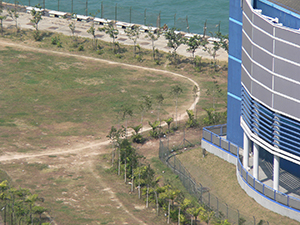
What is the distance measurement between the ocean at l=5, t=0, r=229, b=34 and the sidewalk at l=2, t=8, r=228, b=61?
7.80 meters

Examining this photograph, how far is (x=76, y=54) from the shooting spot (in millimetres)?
94875

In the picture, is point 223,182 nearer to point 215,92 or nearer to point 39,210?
point 39,210

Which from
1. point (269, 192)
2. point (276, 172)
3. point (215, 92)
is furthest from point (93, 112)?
point (276, 172)

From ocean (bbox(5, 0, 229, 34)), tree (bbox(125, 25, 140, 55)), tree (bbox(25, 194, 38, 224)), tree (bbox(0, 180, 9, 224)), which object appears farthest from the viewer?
ocean (bbox(5, 0, 229, 34))

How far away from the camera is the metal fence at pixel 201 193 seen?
4822 centimetres

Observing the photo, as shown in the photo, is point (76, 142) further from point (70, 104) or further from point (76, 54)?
point (76, 54)

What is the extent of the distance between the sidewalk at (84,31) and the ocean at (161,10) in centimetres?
780

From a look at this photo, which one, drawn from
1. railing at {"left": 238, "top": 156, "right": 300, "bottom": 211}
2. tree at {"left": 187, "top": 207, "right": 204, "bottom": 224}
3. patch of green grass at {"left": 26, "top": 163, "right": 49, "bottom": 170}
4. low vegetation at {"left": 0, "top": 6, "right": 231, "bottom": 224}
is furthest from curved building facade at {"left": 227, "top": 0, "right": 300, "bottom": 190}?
patch of green grass at {"left": 26, "top": 163, "right": 49, "bottom": 170}

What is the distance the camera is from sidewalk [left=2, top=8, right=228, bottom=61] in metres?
96.1

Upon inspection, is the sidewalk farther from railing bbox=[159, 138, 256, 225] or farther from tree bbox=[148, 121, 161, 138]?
railing bbox=[159, 138, 256, 225]

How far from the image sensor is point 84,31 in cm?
10619

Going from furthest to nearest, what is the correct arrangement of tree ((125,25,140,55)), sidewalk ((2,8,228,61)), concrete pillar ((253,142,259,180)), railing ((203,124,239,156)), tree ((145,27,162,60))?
1. sidewalk ((2,8,228,61))
2. tree ((125,25,140,55))
3. tree ((145,27,162,60))
4. railing ((203,124,239,156))
5. concrete pillar ((253,142,259,180))

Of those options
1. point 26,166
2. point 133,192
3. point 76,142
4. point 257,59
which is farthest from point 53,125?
point 257,59

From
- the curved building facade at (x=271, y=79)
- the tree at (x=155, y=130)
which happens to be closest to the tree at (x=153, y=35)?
the tree at (x=155, y=130)
